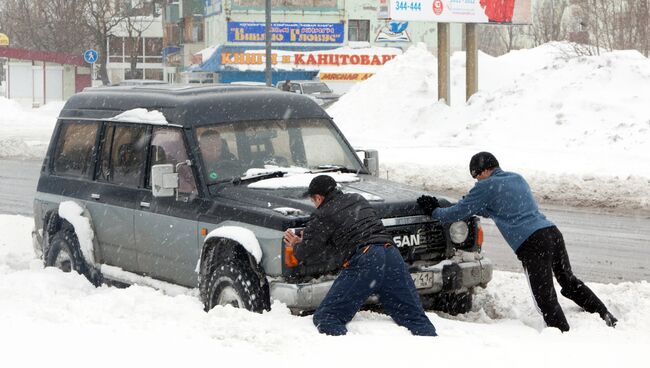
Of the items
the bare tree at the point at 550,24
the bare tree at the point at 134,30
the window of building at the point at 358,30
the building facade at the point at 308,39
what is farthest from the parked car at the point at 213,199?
the bare tree at the point at 134,30

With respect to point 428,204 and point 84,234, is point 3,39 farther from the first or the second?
point 428,204

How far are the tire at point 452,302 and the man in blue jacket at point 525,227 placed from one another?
69 cm

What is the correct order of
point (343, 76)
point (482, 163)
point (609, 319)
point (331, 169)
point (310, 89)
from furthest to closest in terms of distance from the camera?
1. point (343, 76)
2. point (310, 89)
3. point (331, 169)
4. point (482, 163)
5. point (609, 319)

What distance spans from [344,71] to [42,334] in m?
58.5

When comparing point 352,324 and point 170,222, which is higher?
point 170,222

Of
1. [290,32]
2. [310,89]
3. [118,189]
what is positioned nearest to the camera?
[118,189]

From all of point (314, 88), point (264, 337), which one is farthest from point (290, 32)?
point (264, 337)

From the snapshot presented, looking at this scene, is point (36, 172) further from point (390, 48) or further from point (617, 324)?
point (390, 48)

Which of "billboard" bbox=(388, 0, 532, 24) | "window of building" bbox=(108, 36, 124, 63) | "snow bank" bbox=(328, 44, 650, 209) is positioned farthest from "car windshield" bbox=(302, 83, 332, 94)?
"window of building" bbox=(108, 36, 124, 63)

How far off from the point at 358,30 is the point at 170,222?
2493 inches

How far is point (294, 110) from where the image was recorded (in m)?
9.41

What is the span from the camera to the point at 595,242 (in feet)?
45.1

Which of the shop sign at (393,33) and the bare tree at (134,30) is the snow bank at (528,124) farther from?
the bare tree at (134,30)

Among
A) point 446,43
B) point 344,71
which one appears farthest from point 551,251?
point 344,71
